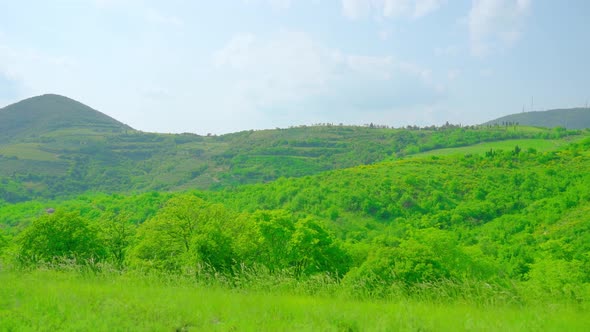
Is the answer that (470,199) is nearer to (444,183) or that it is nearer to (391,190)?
(444,183)

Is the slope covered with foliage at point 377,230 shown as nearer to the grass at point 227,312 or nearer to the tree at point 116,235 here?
the tree at point 116,235

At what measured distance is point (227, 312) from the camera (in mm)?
7391

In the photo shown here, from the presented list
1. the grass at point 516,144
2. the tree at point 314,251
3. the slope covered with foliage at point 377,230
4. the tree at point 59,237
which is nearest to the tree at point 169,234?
the slope covered with foliage at point 377,230

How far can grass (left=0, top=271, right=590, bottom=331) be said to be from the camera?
22.0ft

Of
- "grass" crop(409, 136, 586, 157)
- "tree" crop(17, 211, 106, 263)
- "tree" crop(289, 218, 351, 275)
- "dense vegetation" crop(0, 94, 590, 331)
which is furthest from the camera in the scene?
"grass" crop(409, 136, 586, 157)

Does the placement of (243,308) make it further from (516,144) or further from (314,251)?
(516,144)

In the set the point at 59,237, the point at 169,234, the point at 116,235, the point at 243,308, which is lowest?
the point at 116,235

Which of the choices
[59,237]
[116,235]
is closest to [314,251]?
[116,235]

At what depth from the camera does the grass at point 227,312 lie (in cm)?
671

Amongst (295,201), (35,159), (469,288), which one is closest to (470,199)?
(295,201)

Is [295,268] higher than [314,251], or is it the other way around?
[295,268]

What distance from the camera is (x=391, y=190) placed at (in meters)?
105

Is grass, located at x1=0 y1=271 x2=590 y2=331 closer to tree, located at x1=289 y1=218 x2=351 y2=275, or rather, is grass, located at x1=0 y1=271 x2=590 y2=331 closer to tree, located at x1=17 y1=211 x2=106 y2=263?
tree, located at x1=17 y1=211 x2=106 y2=263

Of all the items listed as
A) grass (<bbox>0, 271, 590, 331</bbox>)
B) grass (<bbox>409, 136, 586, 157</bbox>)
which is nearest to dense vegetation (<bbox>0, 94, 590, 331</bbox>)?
grass (<bbox>0, 271, 590, 331</bbox>)
